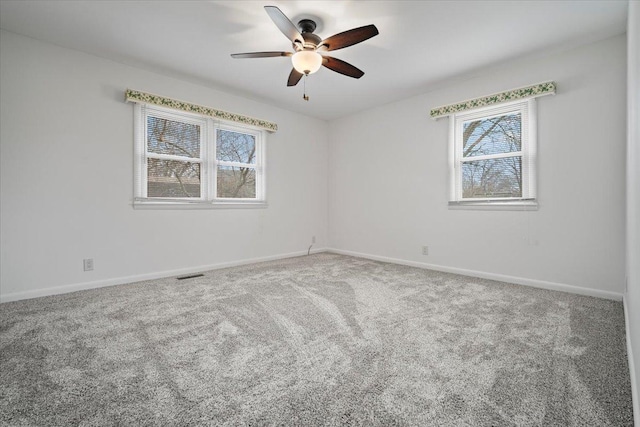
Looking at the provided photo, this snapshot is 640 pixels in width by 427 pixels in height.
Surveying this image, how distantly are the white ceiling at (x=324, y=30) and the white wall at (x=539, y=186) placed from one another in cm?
31

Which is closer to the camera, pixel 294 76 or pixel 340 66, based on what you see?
pixel 340 66

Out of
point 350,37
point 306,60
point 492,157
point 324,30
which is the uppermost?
point 324,30

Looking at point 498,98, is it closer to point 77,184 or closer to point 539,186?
point 539,186

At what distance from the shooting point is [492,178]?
352 centimetres

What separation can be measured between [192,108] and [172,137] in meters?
0.46

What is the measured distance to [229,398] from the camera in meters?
1.31

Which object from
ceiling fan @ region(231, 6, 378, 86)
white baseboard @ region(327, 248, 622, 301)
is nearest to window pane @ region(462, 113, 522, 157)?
white baseboard @ region(327, 248, 622, 301)

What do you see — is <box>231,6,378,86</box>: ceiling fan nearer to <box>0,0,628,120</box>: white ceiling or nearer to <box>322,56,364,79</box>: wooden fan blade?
<box>322,56,364,79</box>: wooden fan blade

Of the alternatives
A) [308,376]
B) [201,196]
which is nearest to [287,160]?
[201,196]

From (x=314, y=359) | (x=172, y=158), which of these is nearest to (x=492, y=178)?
(x=314, y=359)

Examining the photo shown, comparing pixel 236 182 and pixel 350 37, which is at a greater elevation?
pixel 350 37

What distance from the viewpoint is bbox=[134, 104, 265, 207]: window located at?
3.47 meters

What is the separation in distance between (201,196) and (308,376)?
10.3 ft

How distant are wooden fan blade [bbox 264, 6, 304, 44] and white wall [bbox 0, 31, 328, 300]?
2.15 meters
